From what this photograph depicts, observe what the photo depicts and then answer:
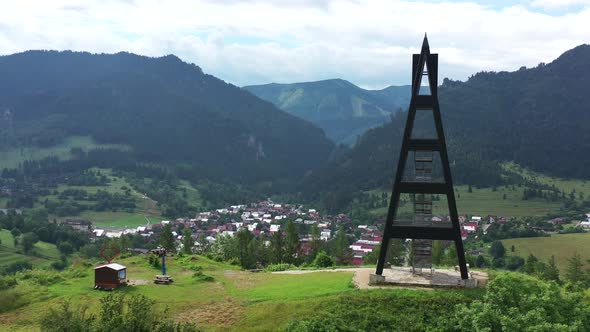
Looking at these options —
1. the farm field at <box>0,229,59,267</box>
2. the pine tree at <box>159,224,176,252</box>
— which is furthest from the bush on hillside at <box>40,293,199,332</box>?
the farm field at <box>0,229,59,267</box>

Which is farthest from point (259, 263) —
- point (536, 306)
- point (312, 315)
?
point (536, 306)

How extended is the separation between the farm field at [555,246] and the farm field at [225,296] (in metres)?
90.7

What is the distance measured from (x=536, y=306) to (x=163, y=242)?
63.5 meters

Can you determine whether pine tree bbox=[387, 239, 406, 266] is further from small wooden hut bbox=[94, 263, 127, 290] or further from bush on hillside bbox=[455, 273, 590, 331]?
Result: small wooden hut bbox=[94, 263, 127, 290]

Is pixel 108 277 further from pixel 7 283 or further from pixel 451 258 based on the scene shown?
pixel 451 258

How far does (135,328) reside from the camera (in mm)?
25766

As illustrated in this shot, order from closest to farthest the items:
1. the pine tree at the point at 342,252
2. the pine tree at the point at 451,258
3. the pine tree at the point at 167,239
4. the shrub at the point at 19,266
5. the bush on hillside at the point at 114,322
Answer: the bush on hillside at the point at 114,322
the pine tree at the point at 451,258
the pine tree at the point at 167,239
the pine tree at the point at 342,252
the shrub at the point at 19,266

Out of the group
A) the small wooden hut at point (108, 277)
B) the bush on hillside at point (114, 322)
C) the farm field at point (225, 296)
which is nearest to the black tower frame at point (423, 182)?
the farm field at point (225, 296)

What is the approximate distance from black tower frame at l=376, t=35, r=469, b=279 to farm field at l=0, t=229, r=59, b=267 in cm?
10722

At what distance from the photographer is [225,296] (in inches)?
1689

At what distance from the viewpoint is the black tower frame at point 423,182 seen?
128 ft

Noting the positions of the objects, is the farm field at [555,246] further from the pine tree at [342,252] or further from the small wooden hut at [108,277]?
the small wooden hut at [108,277]

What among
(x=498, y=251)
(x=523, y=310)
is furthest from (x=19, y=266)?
(x=498, y=251)

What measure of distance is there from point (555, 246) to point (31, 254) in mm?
140185
